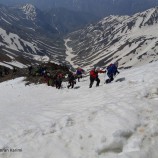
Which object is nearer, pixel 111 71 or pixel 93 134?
pixel 93 134

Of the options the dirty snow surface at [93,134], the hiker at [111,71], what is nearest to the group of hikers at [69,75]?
the hiker at [111,71]

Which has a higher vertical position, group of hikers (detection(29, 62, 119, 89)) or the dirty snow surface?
group of hikers (detection(29, 62, 119, 89))

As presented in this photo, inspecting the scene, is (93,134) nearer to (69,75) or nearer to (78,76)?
(69,75)

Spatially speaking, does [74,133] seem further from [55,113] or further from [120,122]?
[55,113]

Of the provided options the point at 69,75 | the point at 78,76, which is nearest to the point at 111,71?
the point at 69,75

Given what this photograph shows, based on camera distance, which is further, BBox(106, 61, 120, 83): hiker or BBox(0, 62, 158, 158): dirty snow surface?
BBox(106, 61, 120, 83): hiker

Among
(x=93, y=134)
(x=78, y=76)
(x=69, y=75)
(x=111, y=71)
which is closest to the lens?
(x=93, y=134)

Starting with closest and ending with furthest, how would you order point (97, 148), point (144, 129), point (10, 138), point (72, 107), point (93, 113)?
point (97, 148) → point (144, 129) → point (10, 138) → point (93, 113) → point (72, 107)

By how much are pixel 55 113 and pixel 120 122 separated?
19.4 feet

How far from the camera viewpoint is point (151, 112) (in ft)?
51.6

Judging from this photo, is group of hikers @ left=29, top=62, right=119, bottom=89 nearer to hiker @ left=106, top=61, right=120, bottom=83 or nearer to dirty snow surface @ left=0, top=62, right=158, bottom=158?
hiker @ left=106, top=61, right=120, bottom=83

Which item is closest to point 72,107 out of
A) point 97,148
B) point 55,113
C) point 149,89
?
point 55,113

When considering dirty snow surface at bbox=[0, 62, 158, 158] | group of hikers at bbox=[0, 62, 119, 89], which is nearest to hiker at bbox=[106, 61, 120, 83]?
group of hikers at bbox=[0, 62, 119, 89]

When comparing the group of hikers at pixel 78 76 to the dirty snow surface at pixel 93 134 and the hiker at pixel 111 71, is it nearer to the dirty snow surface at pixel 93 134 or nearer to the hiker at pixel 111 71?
the hiker at pixel 111 71
